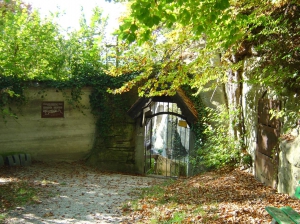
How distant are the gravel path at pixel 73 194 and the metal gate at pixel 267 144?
3.08m

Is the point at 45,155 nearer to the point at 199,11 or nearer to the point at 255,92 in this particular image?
the point at 255,92

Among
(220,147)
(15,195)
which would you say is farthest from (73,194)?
(220,147)

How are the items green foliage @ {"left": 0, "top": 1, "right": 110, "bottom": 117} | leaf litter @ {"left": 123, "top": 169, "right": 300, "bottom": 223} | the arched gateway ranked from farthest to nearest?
Answer: green foliage @ {"left": 0, "top": 1, "right": 110, "bottom": 117}, the arched gateway, leaf litter @ {"left": 123, "top": 169, "right": 300, "bottom": 223}

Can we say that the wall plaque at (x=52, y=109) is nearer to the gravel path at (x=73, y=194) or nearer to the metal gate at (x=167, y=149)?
the gravel path at (x=73, y=194)

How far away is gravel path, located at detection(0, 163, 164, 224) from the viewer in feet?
19.7

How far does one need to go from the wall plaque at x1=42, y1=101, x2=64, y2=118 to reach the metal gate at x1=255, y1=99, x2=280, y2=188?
774cm

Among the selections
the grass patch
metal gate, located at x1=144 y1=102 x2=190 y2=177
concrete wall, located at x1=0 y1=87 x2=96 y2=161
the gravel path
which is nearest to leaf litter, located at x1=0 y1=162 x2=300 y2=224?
the gravel path

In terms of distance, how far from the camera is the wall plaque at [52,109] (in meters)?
12.3

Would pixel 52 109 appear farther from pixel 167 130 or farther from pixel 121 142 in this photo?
pixel 167 130

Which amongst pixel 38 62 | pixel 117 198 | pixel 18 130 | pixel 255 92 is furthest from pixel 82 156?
pixel 255 92

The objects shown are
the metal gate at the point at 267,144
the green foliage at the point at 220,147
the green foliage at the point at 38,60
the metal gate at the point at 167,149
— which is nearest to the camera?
the metal gate at the point at 267,144

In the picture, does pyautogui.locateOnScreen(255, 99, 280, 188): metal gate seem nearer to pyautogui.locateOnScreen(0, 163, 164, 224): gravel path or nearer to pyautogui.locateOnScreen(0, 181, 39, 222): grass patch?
pyautogui.locateOnScreen(0, 163, 164, 224): gravel path

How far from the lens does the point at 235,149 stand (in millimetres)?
8773

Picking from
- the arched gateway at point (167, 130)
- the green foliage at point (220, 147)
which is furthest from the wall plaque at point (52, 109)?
the green foliage at point (220, 147)
